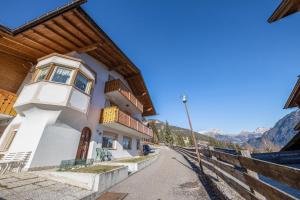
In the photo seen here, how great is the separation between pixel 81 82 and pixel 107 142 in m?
6.96

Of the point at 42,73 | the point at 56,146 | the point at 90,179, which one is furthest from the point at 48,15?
the point at 90,179

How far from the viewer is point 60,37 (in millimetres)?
11734

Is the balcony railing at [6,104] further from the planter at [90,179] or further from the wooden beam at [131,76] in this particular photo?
the wooden beam at [131,76]

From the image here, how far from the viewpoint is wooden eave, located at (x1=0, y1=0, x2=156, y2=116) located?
10.0 m

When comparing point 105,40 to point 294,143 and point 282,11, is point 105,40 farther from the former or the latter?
point 294,143

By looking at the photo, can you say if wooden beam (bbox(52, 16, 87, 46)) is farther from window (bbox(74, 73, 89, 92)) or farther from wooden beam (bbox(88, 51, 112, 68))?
window (bbox(74, 73, 89, 92))

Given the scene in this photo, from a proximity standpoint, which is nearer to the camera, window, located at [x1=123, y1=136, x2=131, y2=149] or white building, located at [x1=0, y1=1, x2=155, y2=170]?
white building, located at [x1=0, y1=1, x2=155, y2=170]

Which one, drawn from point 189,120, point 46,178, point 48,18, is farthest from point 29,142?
point 189,120

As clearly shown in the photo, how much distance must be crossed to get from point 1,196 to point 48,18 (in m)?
10.5

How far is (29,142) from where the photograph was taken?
9.16m

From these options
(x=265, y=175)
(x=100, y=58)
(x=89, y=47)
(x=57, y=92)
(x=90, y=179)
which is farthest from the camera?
(x=100, y=58)

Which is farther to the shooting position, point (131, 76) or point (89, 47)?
point (131, 76)

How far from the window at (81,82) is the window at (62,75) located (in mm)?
630

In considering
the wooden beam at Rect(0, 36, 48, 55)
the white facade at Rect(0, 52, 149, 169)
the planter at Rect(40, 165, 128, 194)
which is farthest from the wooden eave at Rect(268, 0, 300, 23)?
the wooden beam at Rect(0, 36, 48, 55)
